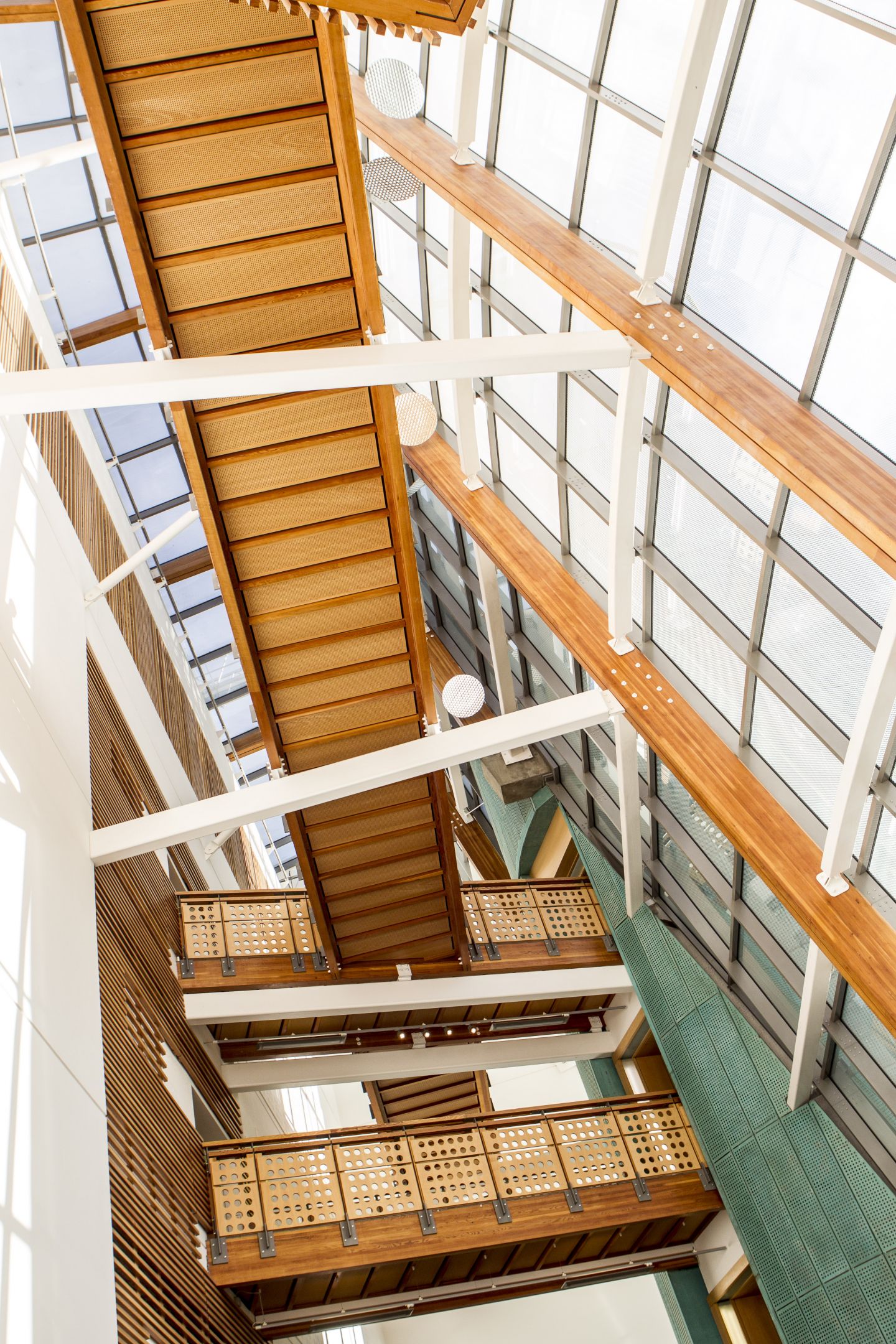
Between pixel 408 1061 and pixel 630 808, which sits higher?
pixel 630 808

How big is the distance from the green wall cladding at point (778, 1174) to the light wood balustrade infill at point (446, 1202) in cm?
73

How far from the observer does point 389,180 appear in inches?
569

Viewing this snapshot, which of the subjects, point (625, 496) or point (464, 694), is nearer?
point (625, 496)

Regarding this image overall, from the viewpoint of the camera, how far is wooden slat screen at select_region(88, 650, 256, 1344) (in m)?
11.9

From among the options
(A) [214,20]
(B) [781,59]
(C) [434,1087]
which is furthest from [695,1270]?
(A) [214,20]

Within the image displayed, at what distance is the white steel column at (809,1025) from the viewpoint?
14.3 m

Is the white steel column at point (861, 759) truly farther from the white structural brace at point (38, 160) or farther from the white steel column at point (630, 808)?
the white structural brace at point (38, 160)

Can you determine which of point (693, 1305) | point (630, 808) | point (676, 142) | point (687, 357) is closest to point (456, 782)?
point (630, 808)

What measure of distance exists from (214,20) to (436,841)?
12073 mm

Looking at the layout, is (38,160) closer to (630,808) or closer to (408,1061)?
(630,808)

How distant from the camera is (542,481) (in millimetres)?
18094

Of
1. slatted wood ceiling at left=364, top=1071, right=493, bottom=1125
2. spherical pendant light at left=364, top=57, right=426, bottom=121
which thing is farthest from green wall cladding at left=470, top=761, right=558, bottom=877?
spherical pendant light at left=364, top=57, right=426, bottom=121

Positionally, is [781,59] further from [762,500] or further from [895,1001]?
[895,1001]

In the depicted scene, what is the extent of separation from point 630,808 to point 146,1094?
976 cm
